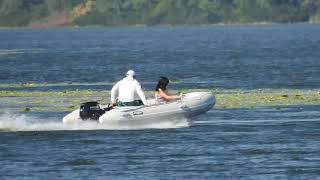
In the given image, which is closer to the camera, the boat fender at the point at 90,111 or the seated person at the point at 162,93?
the boat fender at the point at 90,111

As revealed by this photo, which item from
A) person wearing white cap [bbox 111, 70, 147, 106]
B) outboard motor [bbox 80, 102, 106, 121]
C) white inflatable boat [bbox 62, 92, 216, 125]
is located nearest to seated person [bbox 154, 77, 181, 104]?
white inflatable boat [bbox 62, 92, 216, 125]

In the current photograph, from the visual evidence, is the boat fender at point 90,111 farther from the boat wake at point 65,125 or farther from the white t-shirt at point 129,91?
the white t-shirt at point 129,91

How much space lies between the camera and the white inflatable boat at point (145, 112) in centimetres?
3769

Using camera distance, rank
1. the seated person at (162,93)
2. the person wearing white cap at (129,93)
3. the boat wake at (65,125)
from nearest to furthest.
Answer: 1. the person wearing white cap at (129,93)
2. the boat wake at (65,125)
3. the seated person at (162,93)

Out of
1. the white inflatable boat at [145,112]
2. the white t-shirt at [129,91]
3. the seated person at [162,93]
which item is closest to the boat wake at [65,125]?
the white inflatable boat at [145,112]

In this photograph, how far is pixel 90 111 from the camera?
37750 mm

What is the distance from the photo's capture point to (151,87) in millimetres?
60188

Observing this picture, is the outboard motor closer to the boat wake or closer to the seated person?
the boat wake

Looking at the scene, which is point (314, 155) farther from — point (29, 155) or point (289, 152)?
point (29, 155)

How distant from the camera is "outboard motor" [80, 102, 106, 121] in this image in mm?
37688

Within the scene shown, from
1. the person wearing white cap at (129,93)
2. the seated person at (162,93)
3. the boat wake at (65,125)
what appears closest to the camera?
the person wearing white cap at (129,93)

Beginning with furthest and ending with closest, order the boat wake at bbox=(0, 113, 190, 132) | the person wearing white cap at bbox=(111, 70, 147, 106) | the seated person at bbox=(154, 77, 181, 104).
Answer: the seated person at bbox=(154, 77, 181, 104) < the boat wake at bbox=(0, 113, 190, 132) < the person wearing white cap at bbox=(111, 70, 147, 106)

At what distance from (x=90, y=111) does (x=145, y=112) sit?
1.48m

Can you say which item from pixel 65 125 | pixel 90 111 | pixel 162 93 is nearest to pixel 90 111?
pixel 90 111
